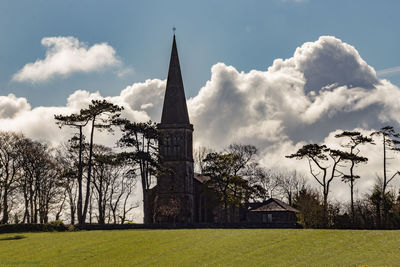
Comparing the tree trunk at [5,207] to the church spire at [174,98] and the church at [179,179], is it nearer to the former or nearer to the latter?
the church at [179,179]

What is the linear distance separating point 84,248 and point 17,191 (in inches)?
1166

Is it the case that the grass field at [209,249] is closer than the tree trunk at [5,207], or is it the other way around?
the grass field at [209,249]

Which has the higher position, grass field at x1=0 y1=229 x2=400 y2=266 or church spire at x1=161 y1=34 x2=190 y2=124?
church spire at x1=161 y1=34 x2=190 y2=124

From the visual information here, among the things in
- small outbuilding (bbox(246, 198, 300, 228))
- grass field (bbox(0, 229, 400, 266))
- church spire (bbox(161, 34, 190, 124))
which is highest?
church spire (bbox(161, 34, 190, 124))

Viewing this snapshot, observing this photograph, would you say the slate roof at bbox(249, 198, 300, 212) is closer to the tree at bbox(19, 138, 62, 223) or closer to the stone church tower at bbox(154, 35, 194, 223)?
the stone church tower at bbox(154, 35, 194, 223)

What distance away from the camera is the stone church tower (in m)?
79.7

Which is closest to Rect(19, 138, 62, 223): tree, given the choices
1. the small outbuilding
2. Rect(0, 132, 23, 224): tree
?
Rect(0, 132, 23, 224): tree

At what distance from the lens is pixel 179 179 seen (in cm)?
8069

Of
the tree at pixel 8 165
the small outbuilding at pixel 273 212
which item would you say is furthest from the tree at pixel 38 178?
the small outbuilding at pixel 273 212

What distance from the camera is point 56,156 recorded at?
234 feet

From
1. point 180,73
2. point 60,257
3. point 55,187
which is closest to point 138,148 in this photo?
point 55,187

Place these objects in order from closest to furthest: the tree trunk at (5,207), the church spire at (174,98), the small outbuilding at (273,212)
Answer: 1. the tree trunk at (5,207)
2. the small outbuilding at (273,212)
3. the church spire at (174,98)

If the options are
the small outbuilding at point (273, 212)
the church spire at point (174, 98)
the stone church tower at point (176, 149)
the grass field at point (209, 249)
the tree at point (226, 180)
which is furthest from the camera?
the church spire at point (174, 98)

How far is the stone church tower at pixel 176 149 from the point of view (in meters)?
79.7
